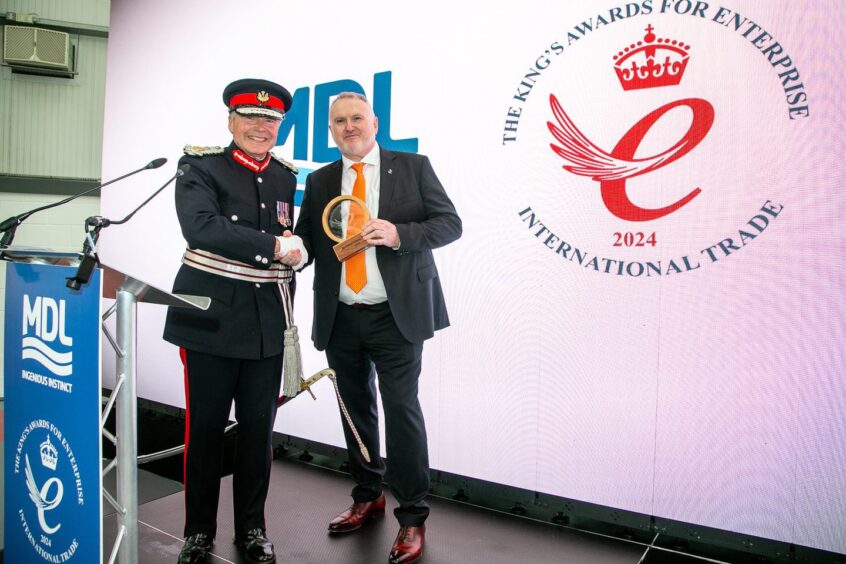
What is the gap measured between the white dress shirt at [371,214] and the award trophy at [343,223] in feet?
0.24

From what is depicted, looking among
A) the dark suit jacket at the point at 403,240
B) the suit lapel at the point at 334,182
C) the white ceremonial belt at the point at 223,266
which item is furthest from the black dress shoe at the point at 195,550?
the suit lapel at the point at 334,182

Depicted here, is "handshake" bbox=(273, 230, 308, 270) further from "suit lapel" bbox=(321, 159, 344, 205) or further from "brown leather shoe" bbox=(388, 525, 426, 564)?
"brown leather shoe" bbox=(388, 525, 426, 564)

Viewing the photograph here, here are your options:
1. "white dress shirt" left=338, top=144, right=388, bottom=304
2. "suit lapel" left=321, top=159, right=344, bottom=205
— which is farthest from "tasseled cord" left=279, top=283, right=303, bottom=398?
"suit lapel" left=321, top=159, right=344, bottom=205

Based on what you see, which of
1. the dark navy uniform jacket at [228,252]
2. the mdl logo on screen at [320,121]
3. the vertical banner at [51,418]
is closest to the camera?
the vertical banner at [51,418]

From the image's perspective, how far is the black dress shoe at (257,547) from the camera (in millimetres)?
2165

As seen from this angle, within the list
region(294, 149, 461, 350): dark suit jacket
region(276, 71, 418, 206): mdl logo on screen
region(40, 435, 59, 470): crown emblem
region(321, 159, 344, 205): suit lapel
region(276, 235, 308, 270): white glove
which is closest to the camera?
region(40, 435, 59, 470): crown emblem

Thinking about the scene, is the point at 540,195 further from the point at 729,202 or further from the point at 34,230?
the point at 34,230

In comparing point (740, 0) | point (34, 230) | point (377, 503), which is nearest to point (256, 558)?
point (377, 503)

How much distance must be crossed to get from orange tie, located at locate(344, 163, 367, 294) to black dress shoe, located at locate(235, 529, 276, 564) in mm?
918

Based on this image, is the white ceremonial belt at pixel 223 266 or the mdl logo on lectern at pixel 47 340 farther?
the white ceremonial belt at pixel 223 266

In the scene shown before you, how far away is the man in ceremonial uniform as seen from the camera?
207cm

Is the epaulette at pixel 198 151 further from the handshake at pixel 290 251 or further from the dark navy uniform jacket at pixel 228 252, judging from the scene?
the handshake at pixel 290 251

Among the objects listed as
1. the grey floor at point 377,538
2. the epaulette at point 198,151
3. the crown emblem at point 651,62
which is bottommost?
the grey floor at point 377,538

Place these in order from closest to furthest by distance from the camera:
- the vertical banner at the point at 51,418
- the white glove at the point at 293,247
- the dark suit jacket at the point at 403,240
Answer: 1. the vertical banner at the point at 51,418
2. the white glove at the point at 293,247
3. the dark suit jacket at the point at 403,240
